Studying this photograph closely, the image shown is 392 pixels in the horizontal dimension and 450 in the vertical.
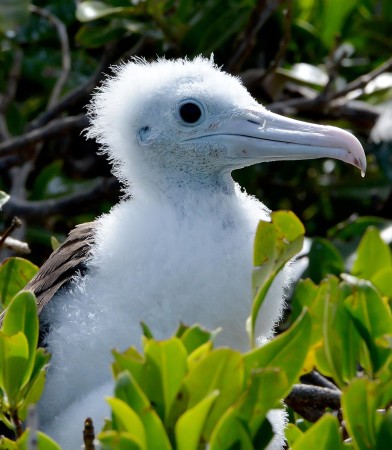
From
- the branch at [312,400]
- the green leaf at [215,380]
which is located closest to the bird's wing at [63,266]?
the branch at [312,400]

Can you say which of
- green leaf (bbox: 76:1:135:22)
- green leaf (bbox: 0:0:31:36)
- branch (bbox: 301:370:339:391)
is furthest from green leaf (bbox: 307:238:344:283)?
green leaf (bbox: 0:0:31:36)

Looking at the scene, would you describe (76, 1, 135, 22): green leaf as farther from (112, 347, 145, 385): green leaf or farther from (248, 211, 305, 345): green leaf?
(112, 347, 145, 385): green leaf

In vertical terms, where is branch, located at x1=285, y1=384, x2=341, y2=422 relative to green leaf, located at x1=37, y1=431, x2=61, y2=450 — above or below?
above

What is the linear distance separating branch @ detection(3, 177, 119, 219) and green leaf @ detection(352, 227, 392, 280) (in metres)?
1.15

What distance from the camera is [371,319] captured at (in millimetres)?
2113

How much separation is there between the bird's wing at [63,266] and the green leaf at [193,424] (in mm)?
904

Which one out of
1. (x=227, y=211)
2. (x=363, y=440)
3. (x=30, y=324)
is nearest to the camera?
(x=363, y=440)

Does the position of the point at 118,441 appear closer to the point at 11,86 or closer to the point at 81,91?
the point at 81,91

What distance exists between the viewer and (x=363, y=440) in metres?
1.81

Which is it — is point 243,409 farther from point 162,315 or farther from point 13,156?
point 13,156

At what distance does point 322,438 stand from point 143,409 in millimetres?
321

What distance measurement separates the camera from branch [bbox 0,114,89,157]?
370 centimetres

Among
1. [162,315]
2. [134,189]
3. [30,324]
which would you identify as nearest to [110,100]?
[134,189]

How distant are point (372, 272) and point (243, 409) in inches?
51.1
